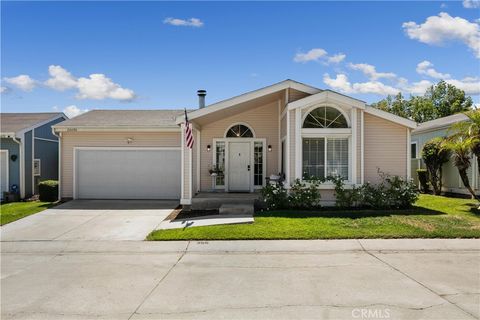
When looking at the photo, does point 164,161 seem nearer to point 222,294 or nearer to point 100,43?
point 100,43

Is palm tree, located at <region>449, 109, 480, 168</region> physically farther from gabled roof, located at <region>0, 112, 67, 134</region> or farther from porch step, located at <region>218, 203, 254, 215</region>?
gabled roof, located at <region>0, 112, 67, 134</region>

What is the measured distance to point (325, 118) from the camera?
11664mm

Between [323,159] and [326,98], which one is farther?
[323,159]

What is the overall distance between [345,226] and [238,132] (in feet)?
21.0

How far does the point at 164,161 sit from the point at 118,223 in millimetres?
4574

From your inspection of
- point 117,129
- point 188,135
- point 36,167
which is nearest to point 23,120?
point 36,167

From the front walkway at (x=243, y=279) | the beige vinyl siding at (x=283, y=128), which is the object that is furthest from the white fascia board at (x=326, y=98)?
the front walkway at (x=243, y=279)

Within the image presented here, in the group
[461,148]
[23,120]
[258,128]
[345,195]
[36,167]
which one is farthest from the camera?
[23,120]

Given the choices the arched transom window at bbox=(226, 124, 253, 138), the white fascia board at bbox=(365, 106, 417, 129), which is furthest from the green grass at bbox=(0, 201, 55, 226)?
the white fascia board at bbox=(365, 106, 417, 129)

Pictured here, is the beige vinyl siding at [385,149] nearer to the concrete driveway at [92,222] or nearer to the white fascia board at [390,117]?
the white fascia board at [390,117]

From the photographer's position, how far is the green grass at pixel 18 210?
11.2 m

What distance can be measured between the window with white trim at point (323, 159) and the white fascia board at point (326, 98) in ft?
3.72

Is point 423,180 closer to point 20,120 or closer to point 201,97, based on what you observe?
point 201,97

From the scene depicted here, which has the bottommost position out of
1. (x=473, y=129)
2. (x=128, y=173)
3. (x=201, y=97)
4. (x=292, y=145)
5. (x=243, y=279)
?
(x=243, y=279)
